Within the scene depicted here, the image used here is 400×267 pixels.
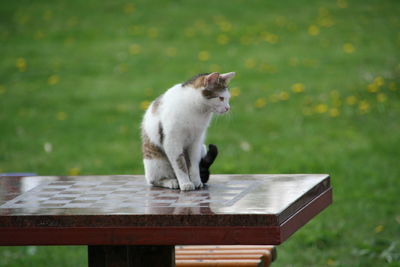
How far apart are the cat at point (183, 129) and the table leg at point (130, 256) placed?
367mm

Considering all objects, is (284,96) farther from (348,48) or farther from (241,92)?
(348,48)

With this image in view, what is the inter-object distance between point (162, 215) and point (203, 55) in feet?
22.4

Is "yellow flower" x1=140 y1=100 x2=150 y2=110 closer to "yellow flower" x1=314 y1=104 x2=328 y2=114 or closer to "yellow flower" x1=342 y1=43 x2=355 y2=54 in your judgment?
"yellow flower" x1=314 y1=104 x2=328 y2=114

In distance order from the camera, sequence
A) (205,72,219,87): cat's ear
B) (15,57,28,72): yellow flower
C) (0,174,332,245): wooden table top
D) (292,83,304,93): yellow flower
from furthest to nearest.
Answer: (15,57,28,72): yellow flower < (292,83,304,93): yellow flower < (205,72,219,87): cat's ear < (0,174,332,245): wooden table top

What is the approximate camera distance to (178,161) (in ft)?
11.3

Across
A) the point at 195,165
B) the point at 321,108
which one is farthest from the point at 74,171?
the point at 195,165

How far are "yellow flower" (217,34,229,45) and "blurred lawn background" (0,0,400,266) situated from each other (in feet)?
0.16

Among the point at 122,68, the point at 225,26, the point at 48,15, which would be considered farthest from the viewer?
the point at 48,15

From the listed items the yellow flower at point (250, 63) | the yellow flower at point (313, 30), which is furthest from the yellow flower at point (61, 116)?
the yellow flower at point (313, 30)

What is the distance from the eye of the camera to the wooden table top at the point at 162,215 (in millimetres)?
2727

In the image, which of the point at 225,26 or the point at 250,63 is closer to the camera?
the point at 250,63

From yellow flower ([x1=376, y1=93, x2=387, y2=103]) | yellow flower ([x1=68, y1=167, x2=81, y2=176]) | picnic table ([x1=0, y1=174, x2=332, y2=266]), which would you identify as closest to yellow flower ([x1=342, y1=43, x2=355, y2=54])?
yellow flower ([x1=376, y1=93, x2=387, y2=103])

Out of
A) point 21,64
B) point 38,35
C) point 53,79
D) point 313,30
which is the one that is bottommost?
point 53,79

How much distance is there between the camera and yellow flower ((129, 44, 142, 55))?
9844mm
